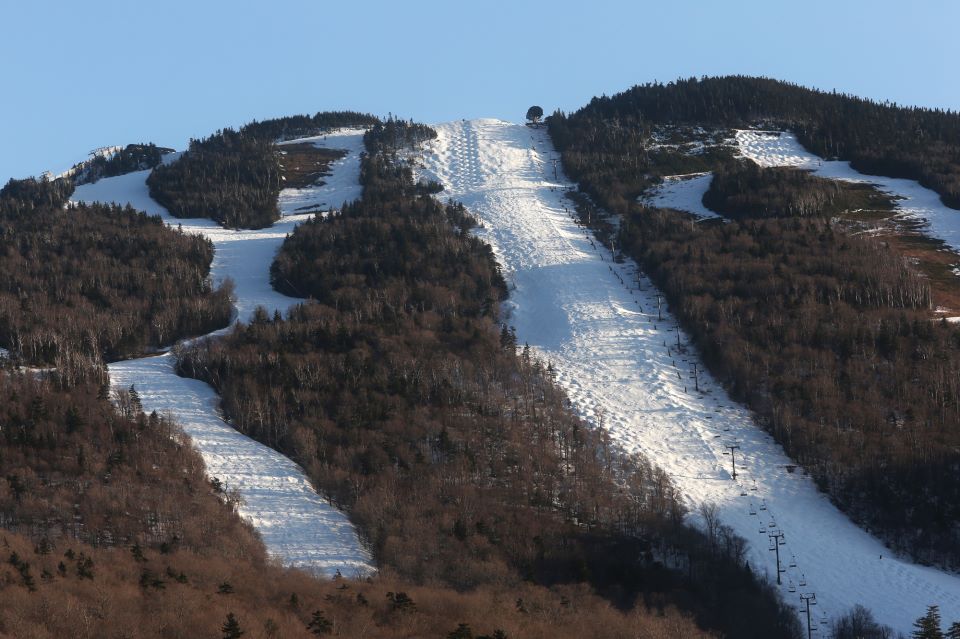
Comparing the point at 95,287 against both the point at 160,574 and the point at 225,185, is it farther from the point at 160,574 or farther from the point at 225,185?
the point at 160,574

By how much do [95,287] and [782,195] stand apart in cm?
9469

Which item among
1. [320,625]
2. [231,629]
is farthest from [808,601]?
[231,629]

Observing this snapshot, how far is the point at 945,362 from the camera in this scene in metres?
88.1

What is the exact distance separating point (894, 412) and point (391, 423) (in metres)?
44.1

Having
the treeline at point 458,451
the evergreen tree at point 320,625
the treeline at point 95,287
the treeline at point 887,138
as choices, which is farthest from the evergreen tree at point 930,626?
the treeline at point 887,138

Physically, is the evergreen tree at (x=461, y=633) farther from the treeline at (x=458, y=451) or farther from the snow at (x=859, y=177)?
the snow at (x=859, y=177)

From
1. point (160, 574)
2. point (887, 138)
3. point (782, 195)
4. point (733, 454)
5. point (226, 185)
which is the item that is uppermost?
point (887, 138)

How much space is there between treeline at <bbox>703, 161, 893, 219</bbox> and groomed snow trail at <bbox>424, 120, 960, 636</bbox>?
856 inches

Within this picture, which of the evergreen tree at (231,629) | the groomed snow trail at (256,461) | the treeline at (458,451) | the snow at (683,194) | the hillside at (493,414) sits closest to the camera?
the evergreen tree at (231,629)

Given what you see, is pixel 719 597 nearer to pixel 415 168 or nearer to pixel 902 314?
pixel 902 314

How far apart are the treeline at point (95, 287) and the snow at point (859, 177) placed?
97532 millimetres

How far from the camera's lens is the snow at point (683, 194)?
142 m

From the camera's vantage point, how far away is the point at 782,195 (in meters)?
136

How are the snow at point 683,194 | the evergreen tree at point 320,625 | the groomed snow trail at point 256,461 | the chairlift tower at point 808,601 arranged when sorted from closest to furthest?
the evergreen tree at point 320,625 < the chairlift tower at point 808,601 < the groomed snow trail at point 256,461 < the snow at point 683,194
